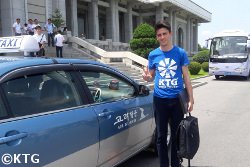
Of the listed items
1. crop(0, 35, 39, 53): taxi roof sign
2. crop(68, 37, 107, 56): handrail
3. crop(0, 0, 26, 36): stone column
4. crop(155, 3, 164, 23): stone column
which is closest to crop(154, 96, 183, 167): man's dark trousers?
crop(0, 35, 39, 53): taxi roof sign

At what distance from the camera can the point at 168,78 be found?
13.4ft

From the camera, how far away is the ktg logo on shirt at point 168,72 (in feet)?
13.3

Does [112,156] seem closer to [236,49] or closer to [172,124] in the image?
[172,124]

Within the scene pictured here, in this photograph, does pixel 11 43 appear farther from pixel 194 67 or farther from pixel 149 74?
pixel 194 67

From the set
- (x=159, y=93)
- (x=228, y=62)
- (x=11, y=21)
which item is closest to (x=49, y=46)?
(x=11, y=21)

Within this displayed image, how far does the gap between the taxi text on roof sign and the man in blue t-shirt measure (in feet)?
5.13

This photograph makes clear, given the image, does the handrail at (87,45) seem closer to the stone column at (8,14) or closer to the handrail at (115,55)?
the handrail at (115,55)

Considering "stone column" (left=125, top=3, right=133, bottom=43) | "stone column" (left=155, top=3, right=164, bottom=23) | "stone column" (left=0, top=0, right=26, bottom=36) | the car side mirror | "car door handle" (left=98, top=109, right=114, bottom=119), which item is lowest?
"car door handle" (left=98, top=109, right=114, bottom=119)

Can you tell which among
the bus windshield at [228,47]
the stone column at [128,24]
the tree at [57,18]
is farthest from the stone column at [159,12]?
the bus windshield at [228,47]

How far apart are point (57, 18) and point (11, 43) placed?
1811 cm

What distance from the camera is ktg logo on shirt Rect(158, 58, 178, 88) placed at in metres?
4.04

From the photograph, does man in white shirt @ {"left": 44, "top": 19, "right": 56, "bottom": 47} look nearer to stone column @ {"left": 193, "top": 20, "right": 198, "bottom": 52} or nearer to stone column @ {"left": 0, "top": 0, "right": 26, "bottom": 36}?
stone column @ {"left": 0, "top": 0, "right": 26, "bottom": 36}

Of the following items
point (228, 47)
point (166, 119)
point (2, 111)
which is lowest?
point (166, 119)

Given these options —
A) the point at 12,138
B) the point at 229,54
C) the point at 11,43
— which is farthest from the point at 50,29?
the point at 12,138
